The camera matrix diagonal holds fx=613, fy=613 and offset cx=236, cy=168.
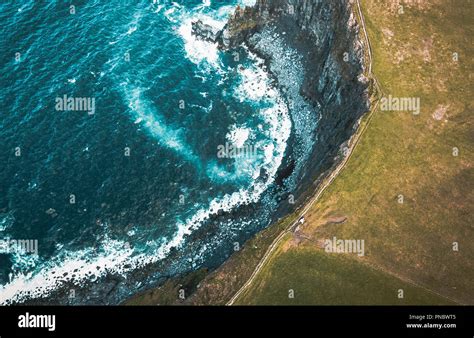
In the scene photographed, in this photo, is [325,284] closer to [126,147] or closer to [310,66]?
[126,147]

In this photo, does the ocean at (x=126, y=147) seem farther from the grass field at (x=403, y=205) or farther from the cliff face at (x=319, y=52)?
the grass field at (x=403, y=205)

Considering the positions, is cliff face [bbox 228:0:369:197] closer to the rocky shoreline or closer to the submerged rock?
the rocky shoreline

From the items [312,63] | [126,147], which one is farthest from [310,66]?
[126,147]

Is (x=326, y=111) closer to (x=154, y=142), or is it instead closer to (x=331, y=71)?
(x=331, y=71)

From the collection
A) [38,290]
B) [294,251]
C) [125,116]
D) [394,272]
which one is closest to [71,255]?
[38,290]

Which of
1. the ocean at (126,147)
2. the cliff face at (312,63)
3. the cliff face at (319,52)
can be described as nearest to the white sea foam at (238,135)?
the ocean at (126,147)
